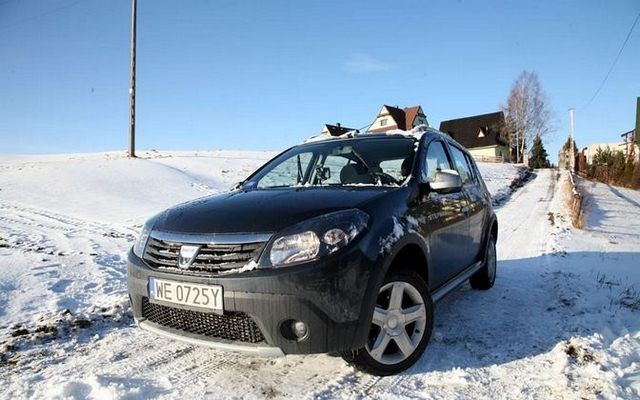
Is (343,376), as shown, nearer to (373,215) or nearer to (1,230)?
(373,215)

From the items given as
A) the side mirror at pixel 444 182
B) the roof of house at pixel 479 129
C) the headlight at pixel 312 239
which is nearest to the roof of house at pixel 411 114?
the roof of house at pixel 479 129

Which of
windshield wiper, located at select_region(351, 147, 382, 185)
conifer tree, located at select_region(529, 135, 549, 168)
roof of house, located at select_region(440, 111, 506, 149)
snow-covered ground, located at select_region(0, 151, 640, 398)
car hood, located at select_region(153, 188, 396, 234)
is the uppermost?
roof of house, located at select_region(440, 111, 506, 149)

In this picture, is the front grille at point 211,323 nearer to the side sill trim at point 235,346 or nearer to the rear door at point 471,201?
the side sill trim at point 235,346

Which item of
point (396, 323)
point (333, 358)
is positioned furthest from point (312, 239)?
point (333, 358)

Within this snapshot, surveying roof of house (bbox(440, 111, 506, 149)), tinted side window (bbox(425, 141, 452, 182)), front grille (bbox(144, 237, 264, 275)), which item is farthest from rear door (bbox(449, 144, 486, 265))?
roof of house (bbox(440, 111, 506, 149))

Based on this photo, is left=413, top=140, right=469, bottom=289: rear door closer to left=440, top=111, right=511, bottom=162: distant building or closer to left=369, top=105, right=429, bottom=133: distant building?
left=369, top=105, right=429, bottom=133: distant building

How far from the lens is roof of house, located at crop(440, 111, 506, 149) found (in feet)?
192

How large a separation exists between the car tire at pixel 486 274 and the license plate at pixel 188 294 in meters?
3.29

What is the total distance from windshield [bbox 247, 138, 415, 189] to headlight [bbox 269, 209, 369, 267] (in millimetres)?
856

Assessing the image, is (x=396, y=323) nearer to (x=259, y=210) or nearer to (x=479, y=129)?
(x=259, y=210)

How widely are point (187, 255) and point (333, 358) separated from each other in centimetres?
126

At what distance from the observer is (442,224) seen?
3.54m

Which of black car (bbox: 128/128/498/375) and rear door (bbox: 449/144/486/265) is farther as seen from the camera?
rear door (bbox: 449/144/486/265)

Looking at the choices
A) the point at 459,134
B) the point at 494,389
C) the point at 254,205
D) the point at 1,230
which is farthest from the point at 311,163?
the point at 459,134
